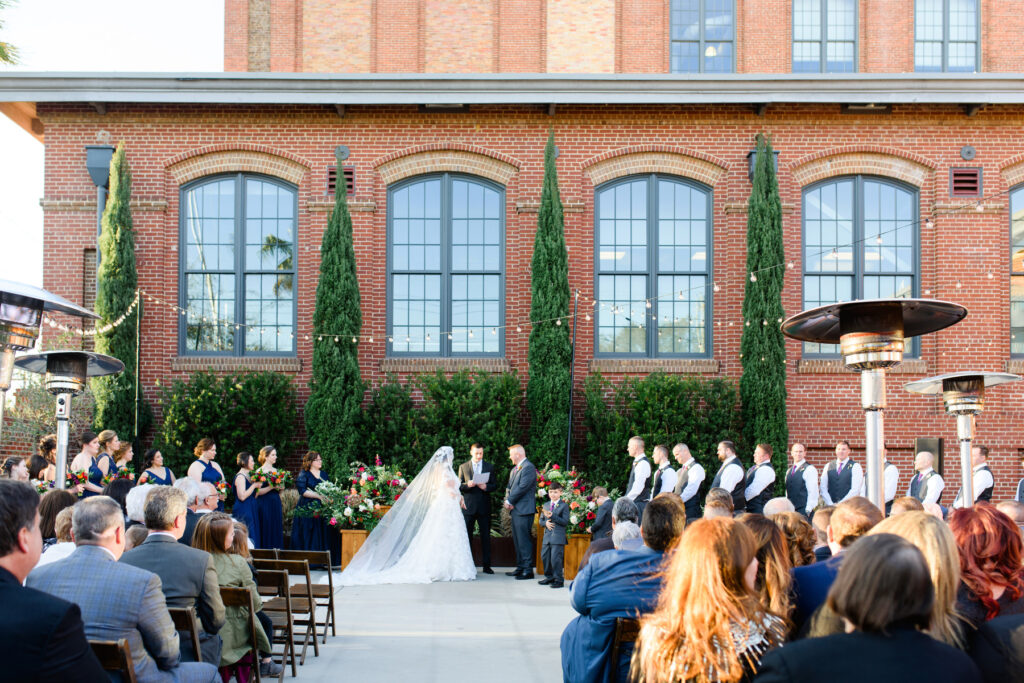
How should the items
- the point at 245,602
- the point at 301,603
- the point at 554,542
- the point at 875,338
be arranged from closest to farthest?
the point at 245,602
the point at 875,338
the point at 301,603
the point at 554,542

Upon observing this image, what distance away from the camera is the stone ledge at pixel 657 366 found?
653 inches

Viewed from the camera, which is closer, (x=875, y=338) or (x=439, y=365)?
(x=875, y=338)

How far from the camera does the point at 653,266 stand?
17000 mm

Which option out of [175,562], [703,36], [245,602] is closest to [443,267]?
[703,36]

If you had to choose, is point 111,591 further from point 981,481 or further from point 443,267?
point 443,267

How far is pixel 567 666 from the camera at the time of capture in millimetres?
5383

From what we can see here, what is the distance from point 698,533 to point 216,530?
419cm

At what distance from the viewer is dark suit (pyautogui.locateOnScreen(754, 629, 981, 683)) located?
2.72 meters

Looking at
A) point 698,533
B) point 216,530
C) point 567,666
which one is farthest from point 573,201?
point 698,533

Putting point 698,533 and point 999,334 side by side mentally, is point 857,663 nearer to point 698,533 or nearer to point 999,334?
point 698,533

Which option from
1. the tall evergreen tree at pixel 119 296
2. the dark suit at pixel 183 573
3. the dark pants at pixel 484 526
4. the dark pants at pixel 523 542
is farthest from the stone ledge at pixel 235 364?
the dark suit at pixel 183 573

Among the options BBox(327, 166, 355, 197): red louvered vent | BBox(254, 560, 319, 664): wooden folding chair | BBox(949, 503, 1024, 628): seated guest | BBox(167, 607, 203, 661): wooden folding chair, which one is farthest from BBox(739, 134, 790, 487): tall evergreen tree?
BBox(949, 503, 1024, 628): seated guest

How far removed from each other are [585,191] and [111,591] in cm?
1327

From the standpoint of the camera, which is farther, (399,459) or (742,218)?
(742,218)
